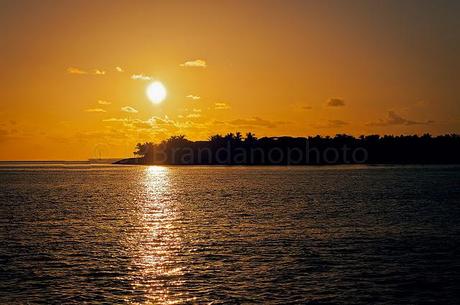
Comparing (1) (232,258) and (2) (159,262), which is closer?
(2) (159,262)

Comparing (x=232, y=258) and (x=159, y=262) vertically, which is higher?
(x=232, y=258)

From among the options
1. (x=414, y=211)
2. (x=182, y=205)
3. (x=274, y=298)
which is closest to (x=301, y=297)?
(x=274, y=298)

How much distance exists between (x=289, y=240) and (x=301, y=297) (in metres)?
21.3

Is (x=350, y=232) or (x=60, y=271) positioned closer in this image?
(x=60, y=271)

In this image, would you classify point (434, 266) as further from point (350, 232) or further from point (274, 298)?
→ point (350, 232)

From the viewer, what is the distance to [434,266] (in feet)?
130

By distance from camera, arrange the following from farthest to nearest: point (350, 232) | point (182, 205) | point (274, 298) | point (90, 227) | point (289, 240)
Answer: point (182, 205)
point (90, 227)
point (350, 232)
point (289, 240)
point (274, 298)

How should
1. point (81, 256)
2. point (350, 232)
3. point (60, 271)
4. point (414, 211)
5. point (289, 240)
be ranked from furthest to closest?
point (414, 211), point (350, 232), point (289, 240), point (81, 256), point (60, 271)

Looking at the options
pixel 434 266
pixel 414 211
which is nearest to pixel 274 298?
pixel 434 266

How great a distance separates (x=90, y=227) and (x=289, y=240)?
2507 cm

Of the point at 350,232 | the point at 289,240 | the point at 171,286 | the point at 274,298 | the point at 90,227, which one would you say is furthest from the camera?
the point at 90,227

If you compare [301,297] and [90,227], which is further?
[90,227]

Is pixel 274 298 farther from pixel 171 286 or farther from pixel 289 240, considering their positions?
pixel 289 240

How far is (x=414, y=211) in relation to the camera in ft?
271
